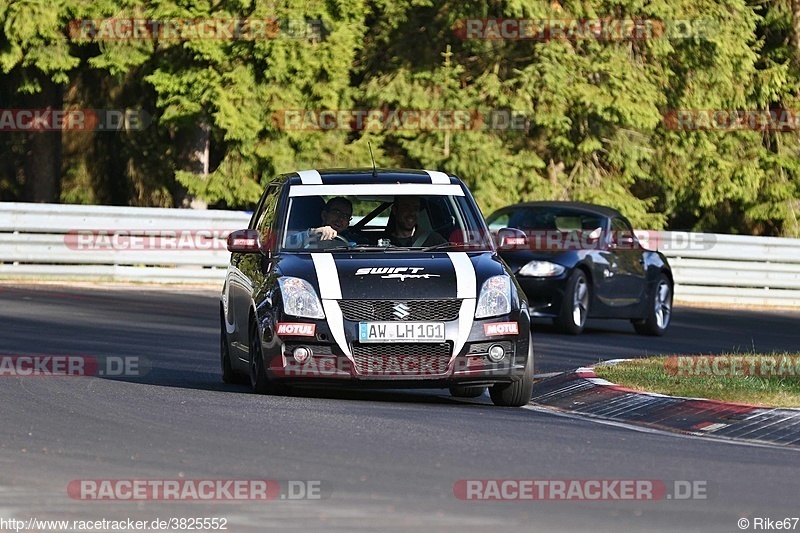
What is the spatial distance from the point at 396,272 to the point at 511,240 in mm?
1397

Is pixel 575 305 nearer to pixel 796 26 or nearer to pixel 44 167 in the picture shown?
pixel 44 167

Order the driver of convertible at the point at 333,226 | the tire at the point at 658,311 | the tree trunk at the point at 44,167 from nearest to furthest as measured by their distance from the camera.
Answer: the driver of convertible at the point at 333,226 < the tire at the point at 658,311 < the tree trunk at the point at 44,167

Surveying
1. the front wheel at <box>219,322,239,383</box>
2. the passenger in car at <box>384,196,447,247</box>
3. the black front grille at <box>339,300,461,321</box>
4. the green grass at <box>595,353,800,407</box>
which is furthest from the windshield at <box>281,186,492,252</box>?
the green grass at <box>595,353,800,407</box>

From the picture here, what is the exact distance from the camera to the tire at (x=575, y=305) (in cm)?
1989

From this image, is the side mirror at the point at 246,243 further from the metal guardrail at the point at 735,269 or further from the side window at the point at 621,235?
the metal guardrail at the point at 735,269

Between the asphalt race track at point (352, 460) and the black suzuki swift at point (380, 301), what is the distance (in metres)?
0.27

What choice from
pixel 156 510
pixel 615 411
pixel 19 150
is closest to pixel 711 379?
pixel 615 411

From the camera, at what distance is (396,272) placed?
11.5 m

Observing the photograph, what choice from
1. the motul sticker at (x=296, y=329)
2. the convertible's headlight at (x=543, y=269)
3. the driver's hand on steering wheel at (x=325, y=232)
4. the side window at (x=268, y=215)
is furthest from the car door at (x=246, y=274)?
the convertible's headlight at (x=543, y=269)

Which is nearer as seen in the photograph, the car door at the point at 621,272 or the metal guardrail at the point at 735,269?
the car door at the point at 621,272

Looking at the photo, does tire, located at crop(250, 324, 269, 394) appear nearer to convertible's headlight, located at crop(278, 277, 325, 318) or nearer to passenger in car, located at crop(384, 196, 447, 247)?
convertible's headlight, located at crop(278, 277, 325, 318)

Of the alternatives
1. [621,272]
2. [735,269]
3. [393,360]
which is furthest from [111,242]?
[393,360]

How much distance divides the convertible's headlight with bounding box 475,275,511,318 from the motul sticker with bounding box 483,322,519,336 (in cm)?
7

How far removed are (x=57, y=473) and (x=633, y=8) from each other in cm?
2634
